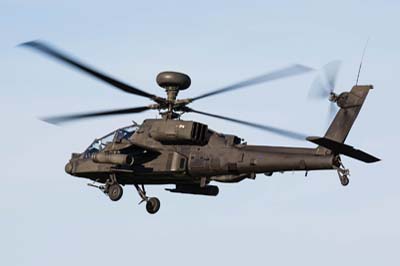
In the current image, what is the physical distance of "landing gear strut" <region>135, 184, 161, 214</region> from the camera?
43750 mm

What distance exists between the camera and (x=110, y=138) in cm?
4381

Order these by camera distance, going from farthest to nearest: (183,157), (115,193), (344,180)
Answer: (115,193), (183,157), (344,180)

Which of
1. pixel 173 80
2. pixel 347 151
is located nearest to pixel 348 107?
pixel 347 151

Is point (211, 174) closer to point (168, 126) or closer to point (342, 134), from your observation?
point (168, 126)

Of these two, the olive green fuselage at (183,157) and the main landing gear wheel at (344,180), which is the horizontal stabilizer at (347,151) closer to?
the main landing gear wheel at (344,180)

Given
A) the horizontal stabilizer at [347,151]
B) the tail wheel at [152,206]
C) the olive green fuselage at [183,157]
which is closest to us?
the horizontal stabilizer at [347,151]

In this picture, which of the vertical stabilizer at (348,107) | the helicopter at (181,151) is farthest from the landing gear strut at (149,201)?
the vertical stabilizer at (348,107)

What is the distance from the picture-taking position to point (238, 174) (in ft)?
Result: 135

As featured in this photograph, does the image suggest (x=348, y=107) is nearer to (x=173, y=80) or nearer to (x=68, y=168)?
(x=173, y=80)

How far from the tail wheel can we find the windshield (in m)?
2.50

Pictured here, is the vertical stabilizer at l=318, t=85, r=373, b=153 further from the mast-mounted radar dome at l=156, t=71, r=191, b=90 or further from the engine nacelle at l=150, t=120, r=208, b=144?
the mast-mounted radar dome at l=156, t=71, r=191, b=90

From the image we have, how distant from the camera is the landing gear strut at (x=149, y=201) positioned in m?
43.8

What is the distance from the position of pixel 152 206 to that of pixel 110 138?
285 cm

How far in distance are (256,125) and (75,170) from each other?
745cm
